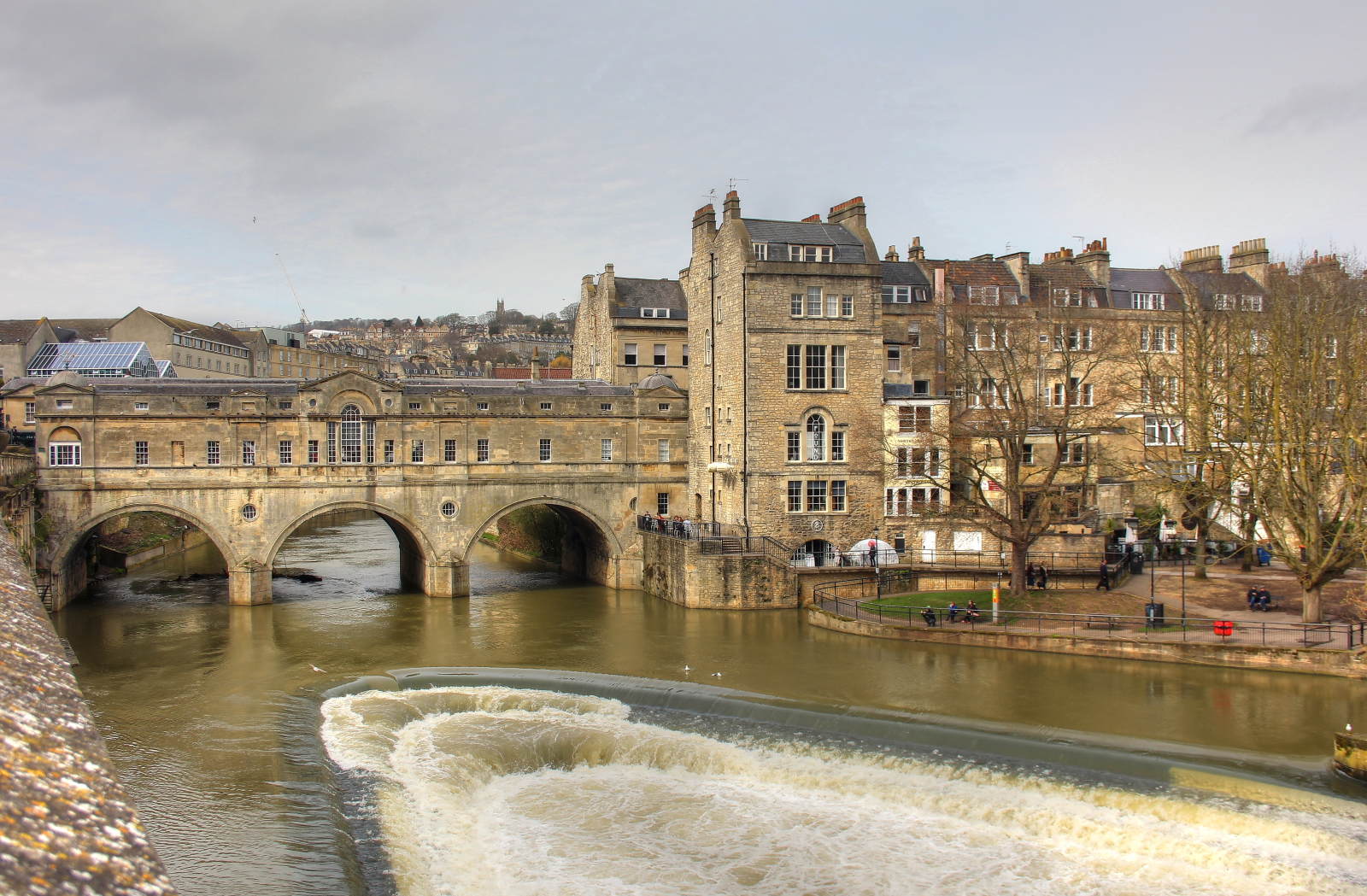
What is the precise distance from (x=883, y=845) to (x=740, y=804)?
3.08 metres

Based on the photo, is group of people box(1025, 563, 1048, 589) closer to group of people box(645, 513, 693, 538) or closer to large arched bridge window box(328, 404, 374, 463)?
group of people box(645, 513, 693, 538)

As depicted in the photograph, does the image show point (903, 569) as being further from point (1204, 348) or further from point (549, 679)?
point (549, 679)


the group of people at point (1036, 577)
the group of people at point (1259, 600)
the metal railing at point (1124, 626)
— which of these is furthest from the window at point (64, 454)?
the group of people at point (1259, 600)

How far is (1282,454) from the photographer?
31.3 metres

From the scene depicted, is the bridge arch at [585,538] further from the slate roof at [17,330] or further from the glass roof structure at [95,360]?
the slate roof at [17,330]

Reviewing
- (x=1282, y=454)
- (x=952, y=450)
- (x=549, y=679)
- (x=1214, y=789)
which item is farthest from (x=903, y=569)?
(x=1214, y=789)

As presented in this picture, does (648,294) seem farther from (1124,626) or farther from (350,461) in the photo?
(1124,626)

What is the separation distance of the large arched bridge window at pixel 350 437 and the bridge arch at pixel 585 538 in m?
5.77

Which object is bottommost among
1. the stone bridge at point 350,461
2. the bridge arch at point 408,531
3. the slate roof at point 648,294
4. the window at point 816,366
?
the bridge arch at point 408,531

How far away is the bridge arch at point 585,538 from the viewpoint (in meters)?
42.7

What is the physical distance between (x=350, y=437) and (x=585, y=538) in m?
12.7

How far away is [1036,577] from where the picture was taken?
36.1 meters

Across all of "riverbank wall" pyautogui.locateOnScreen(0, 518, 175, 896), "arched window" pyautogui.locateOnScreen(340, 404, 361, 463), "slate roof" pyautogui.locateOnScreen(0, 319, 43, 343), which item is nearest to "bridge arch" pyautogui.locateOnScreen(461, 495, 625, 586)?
"arched window" pyautogui.locateOnScreen(340, 404, 361, 463)

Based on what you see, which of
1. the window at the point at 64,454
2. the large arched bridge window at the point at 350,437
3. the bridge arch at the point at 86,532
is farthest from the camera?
the large arched bridge window at the point at 350,437
